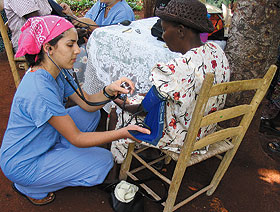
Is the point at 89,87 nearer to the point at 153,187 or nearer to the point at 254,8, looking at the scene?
the point at 153,187

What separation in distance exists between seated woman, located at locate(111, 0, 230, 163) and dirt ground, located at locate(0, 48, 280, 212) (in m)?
0.80

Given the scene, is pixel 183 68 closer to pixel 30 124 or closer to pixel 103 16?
pixel 30 124

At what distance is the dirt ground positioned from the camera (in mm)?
2074

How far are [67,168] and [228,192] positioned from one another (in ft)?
5.04

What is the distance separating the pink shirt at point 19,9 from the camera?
2793 mm

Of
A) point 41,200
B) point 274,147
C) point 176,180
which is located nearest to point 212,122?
point 176,180

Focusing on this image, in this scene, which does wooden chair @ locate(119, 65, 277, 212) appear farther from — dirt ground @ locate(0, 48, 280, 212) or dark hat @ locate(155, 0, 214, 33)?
dark hat @ locate(155, 0, 214, 33)

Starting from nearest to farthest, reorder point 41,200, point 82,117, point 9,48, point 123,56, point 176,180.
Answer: point 176,180 < point 41,200 < point 123,56 < point 82,117 < point 9,48

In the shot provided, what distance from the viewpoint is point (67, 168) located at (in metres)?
1.86

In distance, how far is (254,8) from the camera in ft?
7.13

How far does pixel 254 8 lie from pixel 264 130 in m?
1.75

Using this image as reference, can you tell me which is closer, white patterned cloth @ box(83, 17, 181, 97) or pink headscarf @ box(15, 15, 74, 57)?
pink headscarf @ box(15, 15, 74, 57)

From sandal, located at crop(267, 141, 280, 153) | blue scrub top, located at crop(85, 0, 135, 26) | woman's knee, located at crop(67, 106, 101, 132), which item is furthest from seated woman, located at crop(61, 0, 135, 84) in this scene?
sandal, located at crop(267, 141, 280, 153)

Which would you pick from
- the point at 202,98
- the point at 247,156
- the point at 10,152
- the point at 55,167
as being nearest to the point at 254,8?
the point at 202,98
